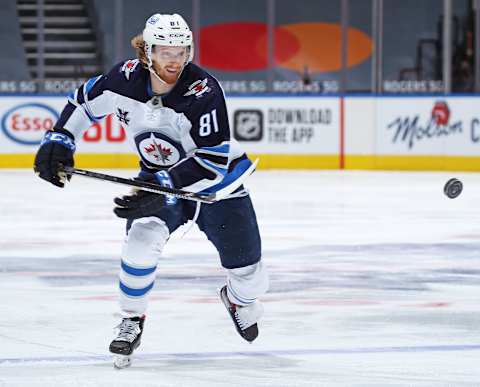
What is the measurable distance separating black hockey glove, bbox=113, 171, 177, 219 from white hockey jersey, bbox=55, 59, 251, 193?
5 cm

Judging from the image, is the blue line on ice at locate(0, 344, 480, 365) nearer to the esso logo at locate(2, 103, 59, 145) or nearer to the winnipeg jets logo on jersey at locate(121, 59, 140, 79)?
the winnipeg jets logo on jersey at locate(121, 59, 140, 79)

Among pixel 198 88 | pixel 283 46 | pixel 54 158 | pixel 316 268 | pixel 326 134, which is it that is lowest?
pixel 326 134

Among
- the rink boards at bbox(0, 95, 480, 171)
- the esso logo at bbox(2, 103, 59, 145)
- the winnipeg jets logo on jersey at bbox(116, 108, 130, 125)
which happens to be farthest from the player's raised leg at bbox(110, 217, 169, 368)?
the esso logo at bbox(2, 103, 59, 145)

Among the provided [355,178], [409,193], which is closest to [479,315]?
[409,193]

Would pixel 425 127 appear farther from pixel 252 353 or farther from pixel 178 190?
pixel 178 190

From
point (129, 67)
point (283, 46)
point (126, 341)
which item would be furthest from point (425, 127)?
point (126, 341)

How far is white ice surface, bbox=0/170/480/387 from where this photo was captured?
177 inches

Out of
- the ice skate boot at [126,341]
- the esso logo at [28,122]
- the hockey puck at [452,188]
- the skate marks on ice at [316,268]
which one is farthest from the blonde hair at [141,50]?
the esso logo at [28,122]

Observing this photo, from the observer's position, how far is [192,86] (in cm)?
460

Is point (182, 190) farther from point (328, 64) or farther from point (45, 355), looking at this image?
point (328, 64)

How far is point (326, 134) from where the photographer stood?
1669cm

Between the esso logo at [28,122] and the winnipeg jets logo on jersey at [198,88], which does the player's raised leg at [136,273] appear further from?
the esso logo at [28,122]

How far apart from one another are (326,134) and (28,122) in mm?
3520

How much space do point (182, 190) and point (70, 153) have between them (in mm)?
426
